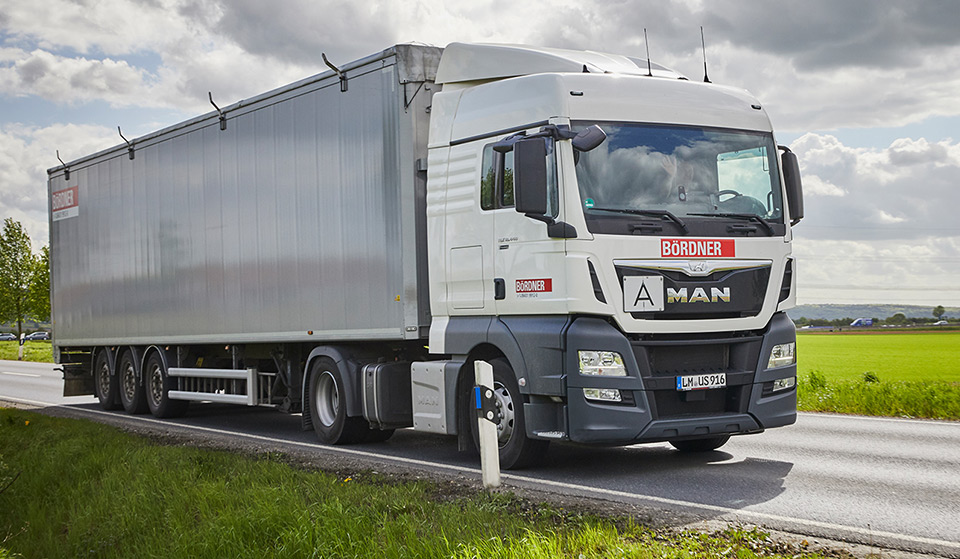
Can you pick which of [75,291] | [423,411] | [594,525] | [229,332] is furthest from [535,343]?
[75,291]

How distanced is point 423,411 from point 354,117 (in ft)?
11.0

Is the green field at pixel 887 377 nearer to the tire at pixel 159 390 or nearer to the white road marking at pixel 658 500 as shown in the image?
the white road marking at pixel 658 500

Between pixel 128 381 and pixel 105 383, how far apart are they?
3.33ft

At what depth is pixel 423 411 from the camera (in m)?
10.2

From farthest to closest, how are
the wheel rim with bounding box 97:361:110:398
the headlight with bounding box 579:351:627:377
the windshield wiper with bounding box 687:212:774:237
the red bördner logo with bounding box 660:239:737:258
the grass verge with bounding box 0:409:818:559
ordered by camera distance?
1. the wheel rim with bounding box 97:361:110:398
2. the windshield wiper with bounding box 687:212:774:237
3. the red bördner logo with bounding box 660:239:737:258
4. the headlight with bounding box 579:351:627:377
5. the grass verge with bounding box 0:409:818:559

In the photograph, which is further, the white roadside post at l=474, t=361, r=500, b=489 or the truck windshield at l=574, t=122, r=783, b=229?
the truck windshield at l=574, t=122, r=783, b=229

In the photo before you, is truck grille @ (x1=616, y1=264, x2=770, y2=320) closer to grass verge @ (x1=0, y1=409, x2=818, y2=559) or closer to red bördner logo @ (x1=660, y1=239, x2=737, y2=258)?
red bördner logo @ (x1=660, y1=239, x2=737, y2=258)

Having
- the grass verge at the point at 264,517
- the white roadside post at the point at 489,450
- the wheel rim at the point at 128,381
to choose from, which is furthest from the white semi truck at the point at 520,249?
the wheel rim at the point at 128,381

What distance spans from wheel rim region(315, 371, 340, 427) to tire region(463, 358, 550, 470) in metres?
3.04

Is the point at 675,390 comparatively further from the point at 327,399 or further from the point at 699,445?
the point at 327,399

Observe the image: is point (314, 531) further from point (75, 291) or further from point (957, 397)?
point (75, 291)

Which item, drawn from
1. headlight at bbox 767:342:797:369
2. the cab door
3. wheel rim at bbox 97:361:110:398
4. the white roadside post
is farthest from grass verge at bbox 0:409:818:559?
wheel rim at bbox 97:361:110:398

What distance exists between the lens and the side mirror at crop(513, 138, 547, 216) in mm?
8461

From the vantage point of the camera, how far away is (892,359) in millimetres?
35625
